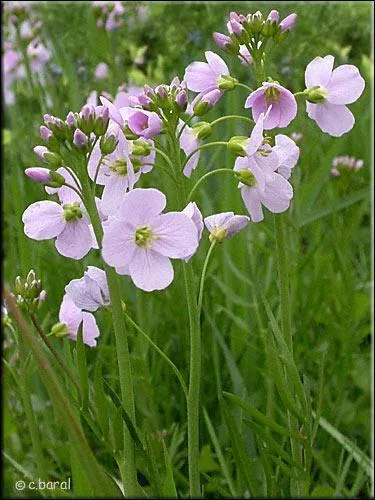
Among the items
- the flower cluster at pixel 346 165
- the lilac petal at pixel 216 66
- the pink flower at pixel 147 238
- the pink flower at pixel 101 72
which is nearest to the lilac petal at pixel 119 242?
the pink flower at pixel 147 238

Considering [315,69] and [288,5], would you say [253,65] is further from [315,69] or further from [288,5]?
[288,5]

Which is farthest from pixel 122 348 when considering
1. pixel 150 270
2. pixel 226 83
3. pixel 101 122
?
pixel 226 83

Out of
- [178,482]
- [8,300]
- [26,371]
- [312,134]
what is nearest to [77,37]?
[312,134]

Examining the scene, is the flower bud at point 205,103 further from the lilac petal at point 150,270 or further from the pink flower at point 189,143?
the lilac petal at point 150,270

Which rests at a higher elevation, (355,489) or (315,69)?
(315,69)

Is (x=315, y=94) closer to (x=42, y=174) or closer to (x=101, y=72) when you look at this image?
(x=42, y=174)
